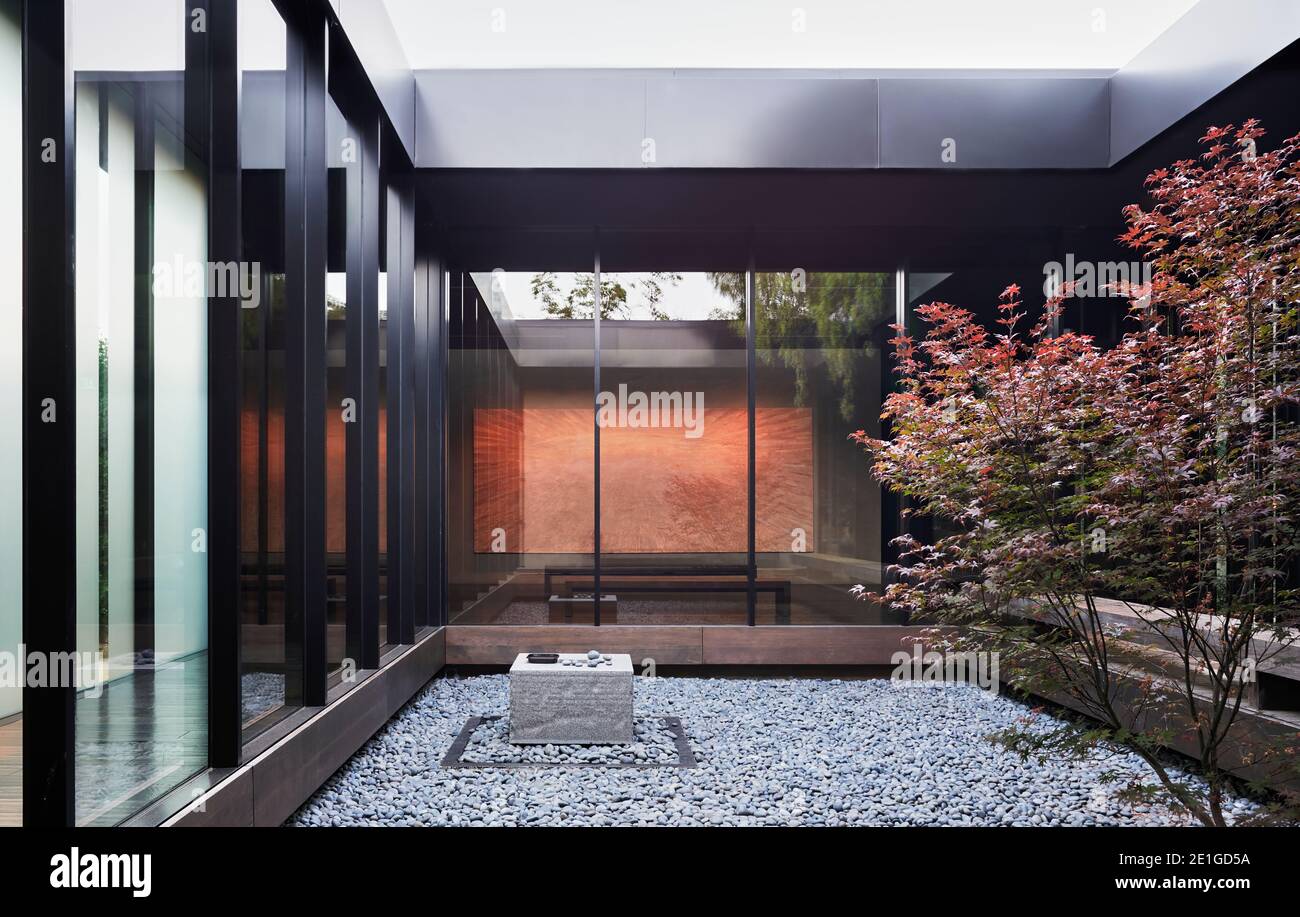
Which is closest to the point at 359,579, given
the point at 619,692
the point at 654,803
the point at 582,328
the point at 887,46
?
the point at 619,692

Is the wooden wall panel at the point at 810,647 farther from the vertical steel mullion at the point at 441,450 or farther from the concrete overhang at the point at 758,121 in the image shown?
the concrete overhang at the point at 758,121

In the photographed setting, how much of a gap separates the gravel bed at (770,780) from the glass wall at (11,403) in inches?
69.9

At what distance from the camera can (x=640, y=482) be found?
23.2 feet

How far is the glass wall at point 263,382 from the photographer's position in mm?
3268

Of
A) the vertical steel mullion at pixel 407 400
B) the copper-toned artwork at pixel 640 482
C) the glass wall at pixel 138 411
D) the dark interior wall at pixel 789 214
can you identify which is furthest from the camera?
the copper-toned artwork at pixel 640 482

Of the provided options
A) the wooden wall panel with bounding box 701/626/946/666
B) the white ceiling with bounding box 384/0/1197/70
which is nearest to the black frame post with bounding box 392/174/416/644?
the white ceiling with bounding box 384/0/1197/70

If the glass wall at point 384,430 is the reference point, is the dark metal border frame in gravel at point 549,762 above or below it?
below

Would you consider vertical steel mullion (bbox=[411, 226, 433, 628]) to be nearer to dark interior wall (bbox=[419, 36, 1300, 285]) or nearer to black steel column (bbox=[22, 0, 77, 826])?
dark interior wall (bbox=[419, 36, 1300, 285])

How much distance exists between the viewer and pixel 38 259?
2098 millimetres

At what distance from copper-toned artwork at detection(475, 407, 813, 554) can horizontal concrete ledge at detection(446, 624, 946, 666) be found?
0.76 metres

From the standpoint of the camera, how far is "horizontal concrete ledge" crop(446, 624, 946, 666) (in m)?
6.63

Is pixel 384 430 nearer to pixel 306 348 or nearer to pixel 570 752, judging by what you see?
pixel 306 348

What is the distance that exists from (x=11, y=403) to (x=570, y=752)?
3.33 meters

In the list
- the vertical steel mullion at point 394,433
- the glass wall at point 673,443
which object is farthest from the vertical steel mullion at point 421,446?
the glass wall at point 673,443
